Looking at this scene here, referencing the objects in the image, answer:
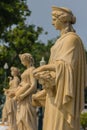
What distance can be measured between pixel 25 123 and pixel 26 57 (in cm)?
163

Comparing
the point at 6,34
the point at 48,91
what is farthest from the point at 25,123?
the point at 6,34

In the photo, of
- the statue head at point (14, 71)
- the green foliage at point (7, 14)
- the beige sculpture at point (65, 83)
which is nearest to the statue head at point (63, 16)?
the beige sculpture at point (65, 83)

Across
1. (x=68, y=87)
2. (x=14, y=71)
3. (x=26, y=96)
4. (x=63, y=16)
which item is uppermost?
(x=63, y=16)

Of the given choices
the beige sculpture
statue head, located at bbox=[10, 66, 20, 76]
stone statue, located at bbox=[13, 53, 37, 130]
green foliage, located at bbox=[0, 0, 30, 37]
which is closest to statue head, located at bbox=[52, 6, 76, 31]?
Result: the beige sculpture

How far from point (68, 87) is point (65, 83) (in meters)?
0.08

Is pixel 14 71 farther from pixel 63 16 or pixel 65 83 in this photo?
pixel 65 83

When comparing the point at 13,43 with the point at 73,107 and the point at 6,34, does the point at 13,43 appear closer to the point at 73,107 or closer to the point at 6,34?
the point at 6,34

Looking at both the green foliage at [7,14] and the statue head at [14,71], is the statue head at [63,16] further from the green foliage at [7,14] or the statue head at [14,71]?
the green foliage at [7,14]

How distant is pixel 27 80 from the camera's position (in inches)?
494

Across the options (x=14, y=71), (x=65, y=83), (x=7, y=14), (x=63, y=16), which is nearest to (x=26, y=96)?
(x=14, y=71)

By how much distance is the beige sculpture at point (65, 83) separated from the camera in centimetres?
623

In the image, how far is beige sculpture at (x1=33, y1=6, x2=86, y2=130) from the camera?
6.23 metres

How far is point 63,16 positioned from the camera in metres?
6.60

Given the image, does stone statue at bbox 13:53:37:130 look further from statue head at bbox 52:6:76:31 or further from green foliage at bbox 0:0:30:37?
green foliage at bbox 0:0:30:37
